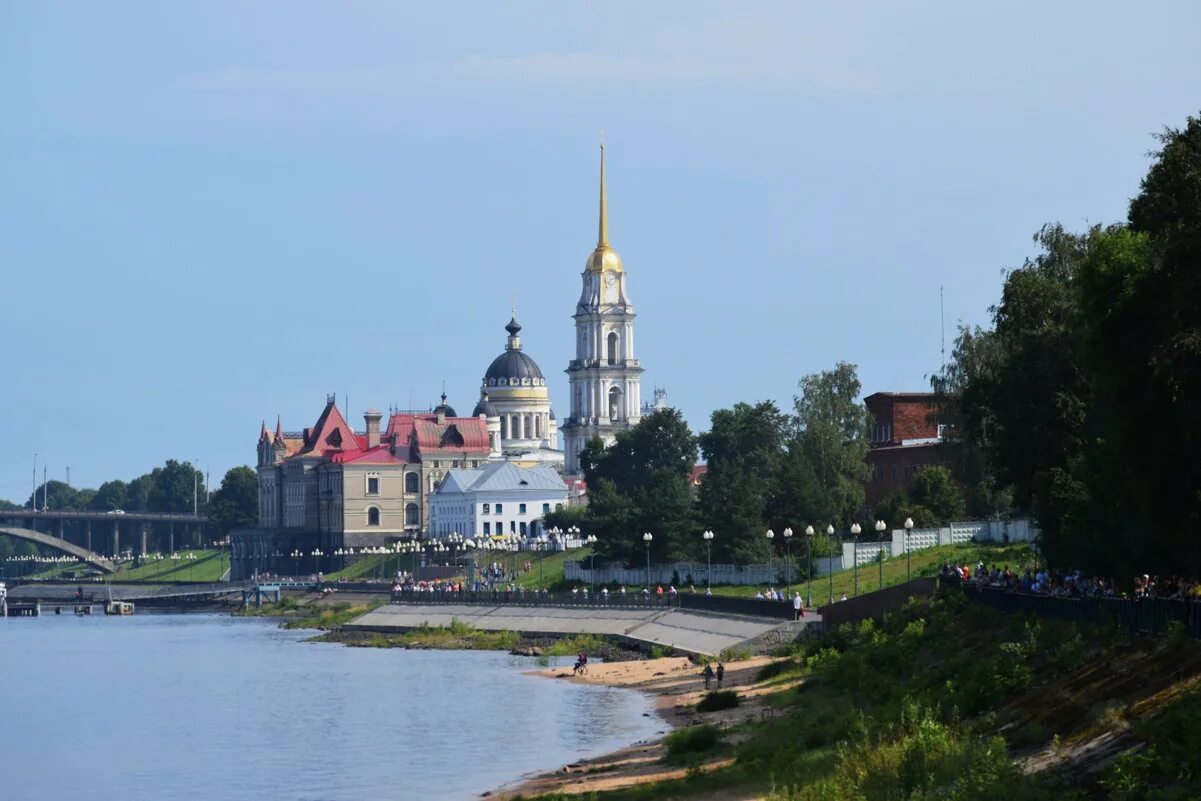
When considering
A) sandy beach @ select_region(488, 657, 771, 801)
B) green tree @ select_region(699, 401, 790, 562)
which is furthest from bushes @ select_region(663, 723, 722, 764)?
green tree @ select_region(699, 401, 790, 562)

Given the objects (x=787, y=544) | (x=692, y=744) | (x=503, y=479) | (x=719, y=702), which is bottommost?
(x=692, y=744)

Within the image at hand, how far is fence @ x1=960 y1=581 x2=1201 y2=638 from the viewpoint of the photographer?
3425cm

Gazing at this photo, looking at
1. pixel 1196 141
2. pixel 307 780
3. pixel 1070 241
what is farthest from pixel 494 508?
pixel 1196 141

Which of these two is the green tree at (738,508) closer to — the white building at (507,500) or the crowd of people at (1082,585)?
the crowd of people at (1082,585)

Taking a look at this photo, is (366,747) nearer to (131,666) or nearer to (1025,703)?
(1025,703)

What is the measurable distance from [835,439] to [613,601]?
672 inches

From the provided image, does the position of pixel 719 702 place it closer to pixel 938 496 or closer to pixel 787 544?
pixel 938 496

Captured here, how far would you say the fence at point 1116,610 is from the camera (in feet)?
112

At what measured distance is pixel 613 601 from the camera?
10181cm

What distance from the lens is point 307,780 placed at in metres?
52.8

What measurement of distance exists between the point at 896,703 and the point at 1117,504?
679cm

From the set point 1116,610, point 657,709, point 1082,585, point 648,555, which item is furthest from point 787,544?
point 1116,610

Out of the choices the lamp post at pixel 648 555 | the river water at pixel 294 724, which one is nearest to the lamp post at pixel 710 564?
the lamp post at pixel 648 555

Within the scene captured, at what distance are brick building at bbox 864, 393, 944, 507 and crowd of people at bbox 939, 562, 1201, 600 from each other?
45211mm
